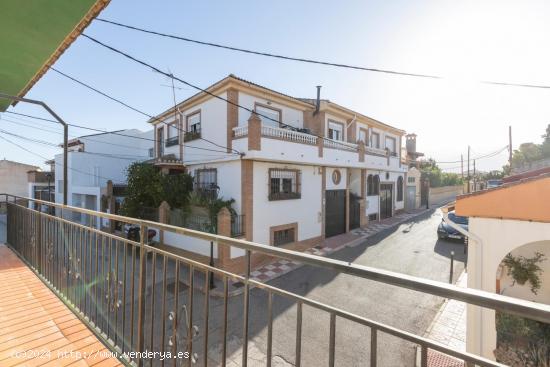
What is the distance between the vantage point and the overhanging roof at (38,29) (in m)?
2.11

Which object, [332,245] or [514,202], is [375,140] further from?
[514,202]

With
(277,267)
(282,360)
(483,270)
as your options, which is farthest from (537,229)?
(277,267)

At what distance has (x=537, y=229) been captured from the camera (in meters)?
3.77

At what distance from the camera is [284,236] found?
11453mm

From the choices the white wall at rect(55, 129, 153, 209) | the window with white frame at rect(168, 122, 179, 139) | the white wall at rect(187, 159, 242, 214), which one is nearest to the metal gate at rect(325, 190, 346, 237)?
the white wall at rect(187, 159, 242, 214)

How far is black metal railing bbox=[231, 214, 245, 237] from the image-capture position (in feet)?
31.5

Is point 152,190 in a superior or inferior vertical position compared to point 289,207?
superior

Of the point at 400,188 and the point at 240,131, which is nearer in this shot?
the point at 240,131

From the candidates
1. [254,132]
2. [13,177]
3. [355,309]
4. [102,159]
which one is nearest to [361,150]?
[254,132]

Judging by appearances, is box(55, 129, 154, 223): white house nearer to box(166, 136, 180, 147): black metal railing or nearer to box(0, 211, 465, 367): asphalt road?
box(166, 136, 180, 147): black metal railing

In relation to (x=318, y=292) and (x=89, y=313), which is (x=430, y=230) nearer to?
(x=318, y=292)

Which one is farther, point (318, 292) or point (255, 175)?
point (255, 175)

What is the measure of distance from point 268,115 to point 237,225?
507 centimetres

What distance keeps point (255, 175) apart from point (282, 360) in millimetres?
6474
